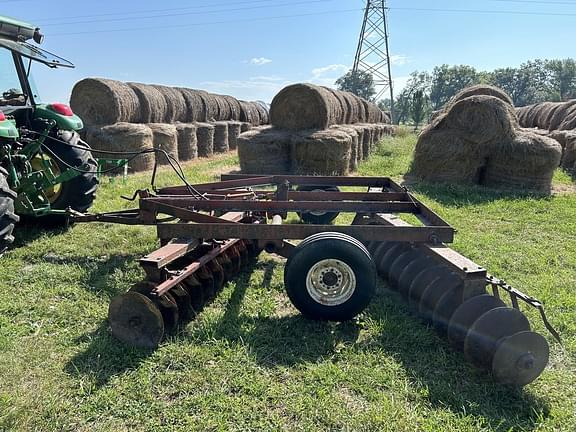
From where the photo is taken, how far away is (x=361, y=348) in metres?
3.05

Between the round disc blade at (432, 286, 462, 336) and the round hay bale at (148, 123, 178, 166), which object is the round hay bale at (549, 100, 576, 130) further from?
the round disc blade at (432, 286, 462, 336)

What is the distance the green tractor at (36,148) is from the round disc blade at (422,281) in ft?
11.9

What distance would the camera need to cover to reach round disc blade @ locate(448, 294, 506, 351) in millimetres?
2826

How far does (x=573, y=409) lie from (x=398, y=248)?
1886 mm

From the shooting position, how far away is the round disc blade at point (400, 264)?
3.84 meters

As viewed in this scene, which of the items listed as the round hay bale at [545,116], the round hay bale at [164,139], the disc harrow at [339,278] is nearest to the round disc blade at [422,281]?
the disc harrow at [339,278]

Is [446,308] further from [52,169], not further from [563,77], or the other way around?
[563,77]

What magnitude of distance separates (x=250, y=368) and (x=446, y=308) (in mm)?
1450

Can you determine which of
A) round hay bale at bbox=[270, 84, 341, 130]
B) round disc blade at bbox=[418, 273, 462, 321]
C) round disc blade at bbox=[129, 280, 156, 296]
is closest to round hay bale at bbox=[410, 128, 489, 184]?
round hay bale at bbox=[270, 84, 341, 130]

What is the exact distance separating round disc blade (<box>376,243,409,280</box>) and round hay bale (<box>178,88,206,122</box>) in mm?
13280

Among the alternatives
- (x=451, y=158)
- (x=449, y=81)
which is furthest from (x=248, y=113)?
(x=449, y=81)

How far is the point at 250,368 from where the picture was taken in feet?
9.19

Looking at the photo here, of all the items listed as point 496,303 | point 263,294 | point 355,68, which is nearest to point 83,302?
point 263,294

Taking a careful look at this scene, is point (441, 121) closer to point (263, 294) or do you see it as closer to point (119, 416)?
point (263, 294)
